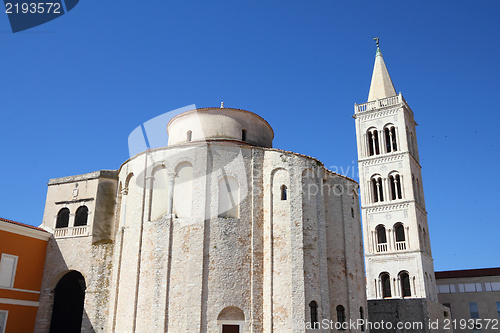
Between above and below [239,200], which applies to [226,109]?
above

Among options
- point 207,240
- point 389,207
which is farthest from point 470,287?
point 207,240

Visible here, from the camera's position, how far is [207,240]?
21.6m

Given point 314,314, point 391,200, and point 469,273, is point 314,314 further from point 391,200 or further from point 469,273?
point 469,273

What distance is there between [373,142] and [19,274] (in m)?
30.6

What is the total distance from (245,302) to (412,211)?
22.5 m

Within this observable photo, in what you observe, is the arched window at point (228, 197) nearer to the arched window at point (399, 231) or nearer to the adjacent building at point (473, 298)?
the arched window at point (399, 231)

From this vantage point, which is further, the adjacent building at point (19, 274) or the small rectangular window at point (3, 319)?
the adjacent building at point (19, 274)

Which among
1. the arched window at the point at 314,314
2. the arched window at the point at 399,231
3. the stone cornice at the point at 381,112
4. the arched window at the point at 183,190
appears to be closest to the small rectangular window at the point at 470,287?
the arched window at the point at 399,231

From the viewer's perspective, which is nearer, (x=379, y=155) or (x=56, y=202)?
(x=56, y=202)

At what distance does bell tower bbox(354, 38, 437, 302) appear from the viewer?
37.8 metres

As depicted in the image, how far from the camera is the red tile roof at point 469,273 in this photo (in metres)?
45.0

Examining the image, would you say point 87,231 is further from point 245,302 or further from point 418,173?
point 418,173

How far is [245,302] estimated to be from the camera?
828 inches

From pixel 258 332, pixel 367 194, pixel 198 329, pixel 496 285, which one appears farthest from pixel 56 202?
pixel 496 285
